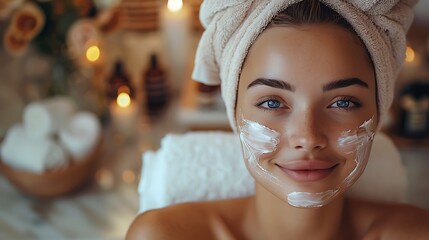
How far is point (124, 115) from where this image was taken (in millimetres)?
1695

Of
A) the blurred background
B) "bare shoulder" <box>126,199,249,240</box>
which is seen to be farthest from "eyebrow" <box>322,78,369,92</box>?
the blurred background

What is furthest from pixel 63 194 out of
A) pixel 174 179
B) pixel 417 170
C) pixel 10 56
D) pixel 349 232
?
pixel 417 170

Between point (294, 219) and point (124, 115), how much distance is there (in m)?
0.87

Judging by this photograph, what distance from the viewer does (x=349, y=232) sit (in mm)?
986

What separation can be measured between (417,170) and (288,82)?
3.04 ft

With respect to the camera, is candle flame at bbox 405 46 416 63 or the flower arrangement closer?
the flower arrangement

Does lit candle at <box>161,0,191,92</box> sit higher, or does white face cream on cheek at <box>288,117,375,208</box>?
lit candle at <box>161,0,191,92</box>

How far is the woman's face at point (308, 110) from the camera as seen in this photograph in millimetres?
802

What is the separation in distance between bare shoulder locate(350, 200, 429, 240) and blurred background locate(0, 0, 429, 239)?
1.50 ft

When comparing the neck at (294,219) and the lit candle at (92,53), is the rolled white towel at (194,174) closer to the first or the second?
the neck at (294,219)

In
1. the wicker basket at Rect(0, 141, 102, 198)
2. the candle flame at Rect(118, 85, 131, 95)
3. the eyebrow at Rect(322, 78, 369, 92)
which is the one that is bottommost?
the wicker basket at Rect(0, 141, 102, 198)

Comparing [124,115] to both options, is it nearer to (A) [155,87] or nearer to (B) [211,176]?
(A) [155,87]

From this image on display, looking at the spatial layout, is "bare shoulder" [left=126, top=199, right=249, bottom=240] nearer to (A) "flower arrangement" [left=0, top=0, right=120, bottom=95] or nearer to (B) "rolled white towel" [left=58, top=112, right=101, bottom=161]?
(B) "rolled white towel" [left=58, top=112, right=101, bottom=161]

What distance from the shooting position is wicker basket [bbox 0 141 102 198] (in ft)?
4.75
